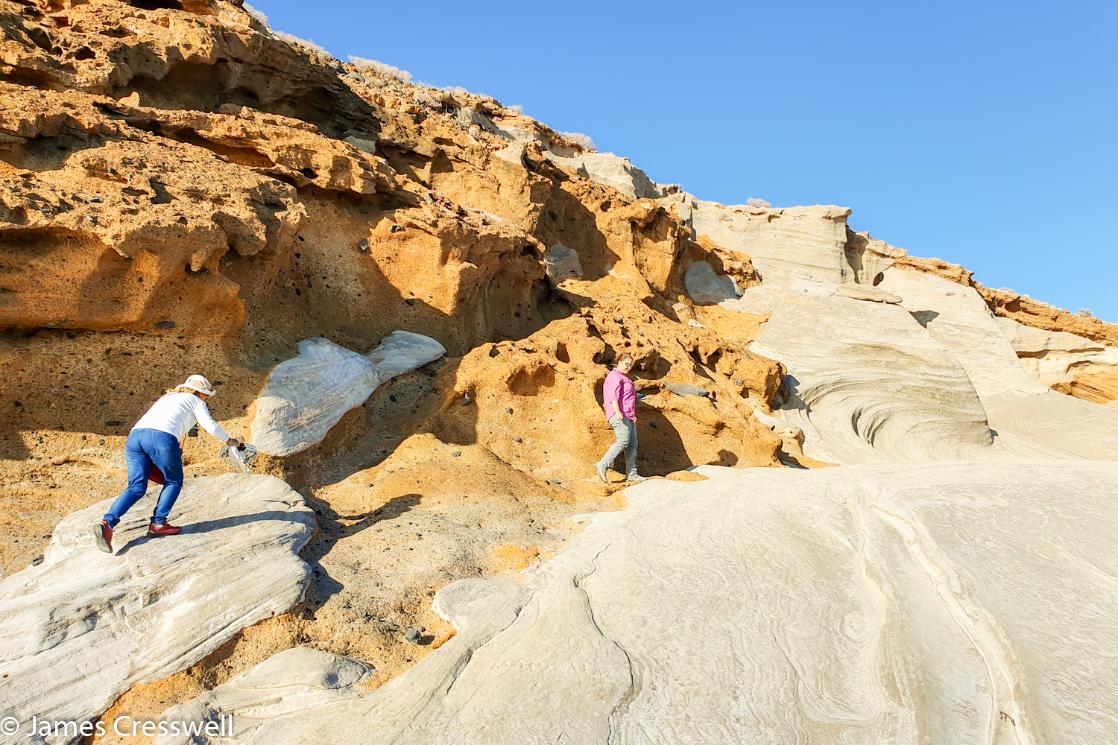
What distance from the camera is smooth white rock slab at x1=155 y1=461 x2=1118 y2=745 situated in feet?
8.69

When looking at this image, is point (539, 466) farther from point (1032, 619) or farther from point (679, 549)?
point (1032, 619)

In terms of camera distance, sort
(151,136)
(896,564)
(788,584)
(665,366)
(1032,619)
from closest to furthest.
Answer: (1032,619) < (788,584) < (896,564) < (151,136) < (665,366)

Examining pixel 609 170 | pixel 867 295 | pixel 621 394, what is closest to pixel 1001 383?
pixel 867 295

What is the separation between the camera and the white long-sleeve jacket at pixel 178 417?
3.78 m

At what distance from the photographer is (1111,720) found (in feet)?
8.83

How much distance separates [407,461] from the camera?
18.6 ft

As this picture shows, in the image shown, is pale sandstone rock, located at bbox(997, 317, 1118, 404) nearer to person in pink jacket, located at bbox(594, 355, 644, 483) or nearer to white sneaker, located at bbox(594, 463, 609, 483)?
person in pink jacket, located at bbox(594, 355, 644, 483)

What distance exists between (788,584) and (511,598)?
159cm

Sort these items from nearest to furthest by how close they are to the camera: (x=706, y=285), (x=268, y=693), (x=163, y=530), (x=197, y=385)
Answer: (x=268, y=693) < (x=163, y=530) < (x=197, y=385) < (x=706, y=285)

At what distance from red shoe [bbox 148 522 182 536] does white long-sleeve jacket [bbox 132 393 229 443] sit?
1.62ft

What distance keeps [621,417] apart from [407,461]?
81.4 inches

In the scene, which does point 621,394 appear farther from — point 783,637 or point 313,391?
point 783,637

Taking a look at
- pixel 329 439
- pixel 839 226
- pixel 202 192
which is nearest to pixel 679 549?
pixel 329 439

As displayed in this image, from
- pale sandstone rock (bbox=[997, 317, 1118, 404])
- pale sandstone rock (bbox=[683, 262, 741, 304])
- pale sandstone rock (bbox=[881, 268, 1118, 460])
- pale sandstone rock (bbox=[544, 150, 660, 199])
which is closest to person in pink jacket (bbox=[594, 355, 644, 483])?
pale sandstone rock (bbox=[683, 262, 741, 304])
